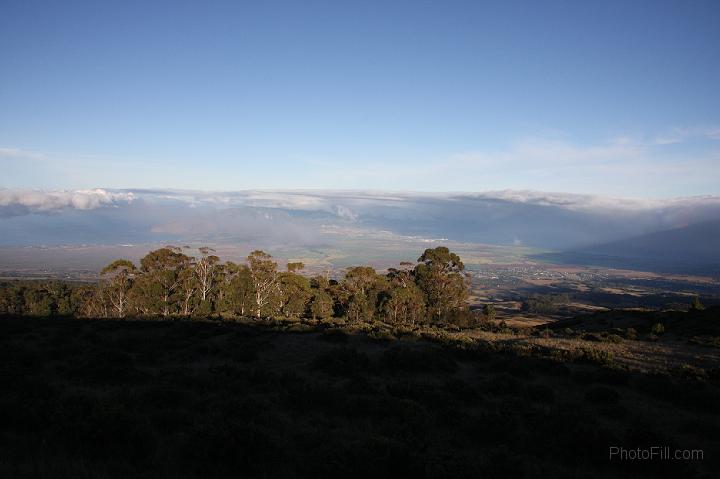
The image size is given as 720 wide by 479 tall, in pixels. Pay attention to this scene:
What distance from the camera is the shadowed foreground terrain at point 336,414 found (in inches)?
269

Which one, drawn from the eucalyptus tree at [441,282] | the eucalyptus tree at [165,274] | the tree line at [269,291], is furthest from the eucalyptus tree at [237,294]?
the eucalyptus tree at [441,282]

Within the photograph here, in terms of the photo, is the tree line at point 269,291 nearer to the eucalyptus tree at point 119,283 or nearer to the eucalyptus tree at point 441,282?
the eucalyptus tree at point 119,283

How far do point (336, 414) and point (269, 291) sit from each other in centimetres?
4092

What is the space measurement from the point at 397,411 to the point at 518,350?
1121 centimetres

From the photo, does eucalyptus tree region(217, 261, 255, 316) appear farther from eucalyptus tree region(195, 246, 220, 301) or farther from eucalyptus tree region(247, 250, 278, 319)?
eucalyptus tree region(195, 246, 220, 301)

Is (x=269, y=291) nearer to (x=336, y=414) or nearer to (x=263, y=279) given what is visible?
(x=263, y=279)

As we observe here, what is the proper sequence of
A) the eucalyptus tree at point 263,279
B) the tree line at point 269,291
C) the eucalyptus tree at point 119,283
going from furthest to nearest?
the eucalyptus tree at point 119,283, the eucalyptus tree at point 263,279, the tree line at point 269,291

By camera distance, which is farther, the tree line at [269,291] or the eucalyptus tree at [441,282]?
the eucalyptus tree at [441,282]

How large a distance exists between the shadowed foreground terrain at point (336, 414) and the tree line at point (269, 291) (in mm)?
30576

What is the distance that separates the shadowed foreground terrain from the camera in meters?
6.84

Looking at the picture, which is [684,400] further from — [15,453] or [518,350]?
[15,453]

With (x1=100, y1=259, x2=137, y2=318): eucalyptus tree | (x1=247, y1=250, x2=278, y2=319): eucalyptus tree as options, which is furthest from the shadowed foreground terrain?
(x1=100, y1=259, x2=137, y2=318): eucalyptus tree

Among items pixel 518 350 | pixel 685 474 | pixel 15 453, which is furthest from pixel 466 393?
pixel 15 453

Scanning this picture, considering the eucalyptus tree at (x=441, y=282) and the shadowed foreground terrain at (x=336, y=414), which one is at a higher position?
the shadowed foreground terrain at (x=336, y=414)
